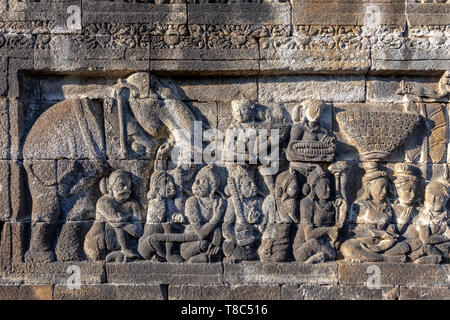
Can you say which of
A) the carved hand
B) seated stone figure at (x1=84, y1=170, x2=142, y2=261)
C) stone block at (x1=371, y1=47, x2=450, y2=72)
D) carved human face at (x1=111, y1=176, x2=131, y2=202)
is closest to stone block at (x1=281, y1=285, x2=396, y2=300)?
the carved hand

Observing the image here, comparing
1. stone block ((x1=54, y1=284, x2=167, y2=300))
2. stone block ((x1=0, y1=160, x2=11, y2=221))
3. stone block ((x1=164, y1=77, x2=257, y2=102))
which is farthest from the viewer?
stone block ((x1=164, y1=77, x2=257, y2=102))

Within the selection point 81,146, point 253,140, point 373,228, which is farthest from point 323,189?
point 81,146

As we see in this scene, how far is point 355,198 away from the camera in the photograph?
20.4 feet

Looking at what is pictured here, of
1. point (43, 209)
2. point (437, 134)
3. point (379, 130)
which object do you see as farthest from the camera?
point (437, 134)

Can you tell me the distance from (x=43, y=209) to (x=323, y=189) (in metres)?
3.17

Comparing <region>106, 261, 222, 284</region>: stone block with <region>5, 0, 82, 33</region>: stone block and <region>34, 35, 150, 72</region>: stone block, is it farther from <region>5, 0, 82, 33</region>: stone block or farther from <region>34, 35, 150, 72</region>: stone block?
<region>5, 0, 82, 33</region>: stone block

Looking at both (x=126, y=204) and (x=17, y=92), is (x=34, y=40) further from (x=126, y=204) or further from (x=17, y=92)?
(x=126, y=204)

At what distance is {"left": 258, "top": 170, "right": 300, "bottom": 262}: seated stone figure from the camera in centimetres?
A: 598

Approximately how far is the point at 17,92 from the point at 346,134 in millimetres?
3810

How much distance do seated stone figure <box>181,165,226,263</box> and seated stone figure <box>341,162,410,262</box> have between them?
147 centimetres

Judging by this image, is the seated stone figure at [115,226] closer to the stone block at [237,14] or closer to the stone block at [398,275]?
the stone block at [237,14]

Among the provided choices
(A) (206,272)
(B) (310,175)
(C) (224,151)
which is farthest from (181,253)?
(B) (310,175)

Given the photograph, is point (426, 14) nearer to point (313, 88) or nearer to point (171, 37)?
point (313, 88)

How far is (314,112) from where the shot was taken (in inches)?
241
